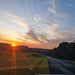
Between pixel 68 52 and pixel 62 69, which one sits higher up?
pixel 68 52

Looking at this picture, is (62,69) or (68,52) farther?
(68,52)

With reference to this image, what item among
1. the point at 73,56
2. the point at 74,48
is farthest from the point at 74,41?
the point at 73,56

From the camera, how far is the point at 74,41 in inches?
3519

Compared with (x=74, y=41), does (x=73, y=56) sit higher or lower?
lower

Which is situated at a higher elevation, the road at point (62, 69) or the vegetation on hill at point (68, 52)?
the vegetation on hill at point (68, 52)

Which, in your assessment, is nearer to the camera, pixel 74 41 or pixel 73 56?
pixel 73 56

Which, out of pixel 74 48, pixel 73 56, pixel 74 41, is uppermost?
pixel 74 41

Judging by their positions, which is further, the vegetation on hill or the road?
the vegetation on hill

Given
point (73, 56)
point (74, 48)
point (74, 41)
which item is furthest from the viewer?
point (74, 41)

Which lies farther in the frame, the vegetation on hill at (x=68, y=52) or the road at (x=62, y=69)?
the vegetation on hill at (x=68, y=52)

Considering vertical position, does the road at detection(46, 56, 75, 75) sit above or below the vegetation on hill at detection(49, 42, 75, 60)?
below

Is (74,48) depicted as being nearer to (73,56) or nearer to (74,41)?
(73,56)

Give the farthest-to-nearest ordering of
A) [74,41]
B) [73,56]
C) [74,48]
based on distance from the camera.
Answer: [74,41] < [74,48] < [73,56]

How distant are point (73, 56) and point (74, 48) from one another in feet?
25.7
